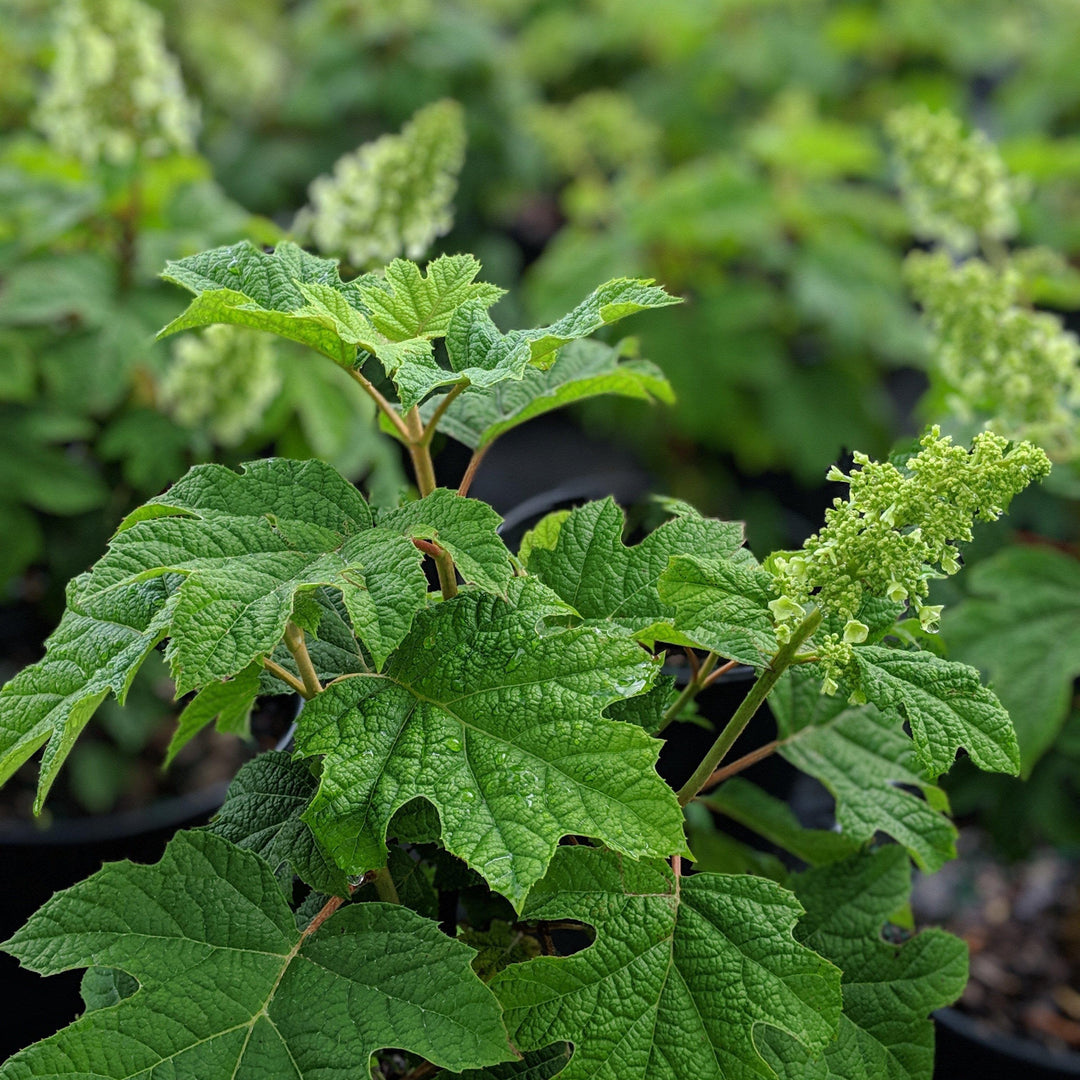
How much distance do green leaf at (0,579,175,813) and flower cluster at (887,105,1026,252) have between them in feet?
3.42

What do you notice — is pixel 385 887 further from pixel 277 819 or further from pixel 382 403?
pixel 382 403

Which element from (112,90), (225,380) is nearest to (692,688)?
(225,380)

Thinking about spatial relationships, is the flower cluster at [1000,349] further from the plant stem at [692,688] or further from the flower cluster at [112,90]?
the flower cluster at [112,90]

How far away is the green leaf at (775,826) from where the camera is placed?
0.83m

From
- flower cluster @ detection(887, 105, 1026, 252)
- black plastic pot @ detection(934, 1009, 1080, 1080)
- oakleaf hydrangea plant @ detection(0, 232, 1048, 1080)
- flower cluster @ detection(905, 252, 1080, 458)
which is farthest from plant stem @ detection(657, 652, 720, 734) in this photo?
flower cluster @ detection(887, 105, 1026, 252)

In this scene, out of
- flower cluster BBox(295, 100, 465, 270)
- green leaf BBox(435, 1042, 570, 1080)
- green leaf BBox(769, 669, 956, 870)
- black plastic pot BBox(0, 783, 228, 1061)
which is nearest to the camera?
green leaf BBox(435, 1042, 570, 1080)

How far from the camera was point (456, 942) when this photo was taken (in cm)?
62

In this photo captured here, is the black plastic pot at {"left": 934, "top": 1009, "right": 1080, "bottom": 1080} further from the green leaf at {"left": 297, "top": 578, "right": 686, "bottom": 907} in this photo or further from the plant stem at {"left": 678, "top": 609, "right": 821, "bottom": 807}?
the green leaf at {"left": 297, "top": 578, "right": 686, "bottom": 907}

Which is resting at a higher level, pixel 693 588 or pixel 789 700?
pixel 693 588

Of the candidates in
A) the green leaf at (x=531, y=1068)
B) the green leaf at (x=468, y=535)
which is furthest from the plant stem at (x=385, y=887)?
the green leaf at (x=468, y=535)

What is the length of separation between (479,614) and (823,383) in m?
1.95

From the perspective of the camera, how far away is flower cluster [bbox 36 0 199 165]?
1.44 m

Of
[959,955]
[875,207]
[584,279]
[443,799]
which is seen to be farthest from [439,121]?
[875,207]

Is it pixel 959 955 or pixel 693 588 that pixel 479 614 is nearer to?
pixel 693 588
